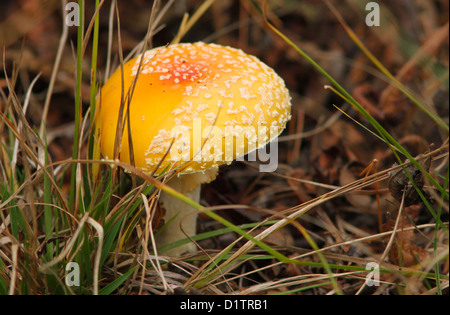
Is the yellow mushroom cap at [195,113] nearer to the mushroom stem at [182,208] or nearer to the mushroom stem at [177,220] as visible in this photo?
the mushroom stem at [182,208]

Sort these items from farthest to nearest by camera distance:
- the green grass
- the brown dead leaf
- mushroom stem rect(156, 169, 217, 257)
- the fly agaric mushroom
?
mushroom stem rect(156, 169, 217, 257) < the brown dead leaf < the fly agaric mushroom < the green grass

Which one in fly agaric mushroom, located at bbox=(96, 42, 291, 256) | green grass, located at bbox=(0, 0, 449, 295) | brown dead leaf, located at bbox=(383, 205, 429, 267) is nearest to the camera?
green grass, located at bbox=(0, 0, 449, 295)

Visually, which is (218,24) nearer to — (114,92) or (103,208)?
(114,92)

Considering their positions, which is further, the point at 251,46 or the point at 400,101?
the point at 251,46

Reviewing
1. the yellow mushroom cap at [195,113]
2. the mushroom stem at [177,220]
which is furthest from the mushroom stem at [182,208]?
the yellow mushroom cap at [195,113]

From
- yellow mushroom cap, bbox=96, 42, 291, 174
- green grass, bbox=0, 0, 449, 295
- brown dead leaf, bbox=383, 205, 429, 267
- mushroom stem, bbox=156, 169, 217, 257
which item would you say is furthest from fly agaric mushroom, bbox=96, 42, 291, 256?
brown dead leaf, bbox=383, 205, 429, 267

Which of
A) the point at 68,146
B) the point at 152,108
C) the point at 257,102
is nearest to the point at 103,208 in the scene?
the point at 152,108

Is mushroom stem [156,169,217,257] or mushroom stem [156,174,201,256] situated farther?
mushroom stem [156,174,201,256]

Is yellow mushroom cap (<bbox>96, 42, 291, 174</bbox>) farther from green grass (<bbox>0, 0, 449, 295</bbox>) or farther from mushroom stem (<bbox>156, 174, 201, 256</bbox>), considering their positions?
mushroom stem (<bbox>156, 174, 201, 256</bbox>)
